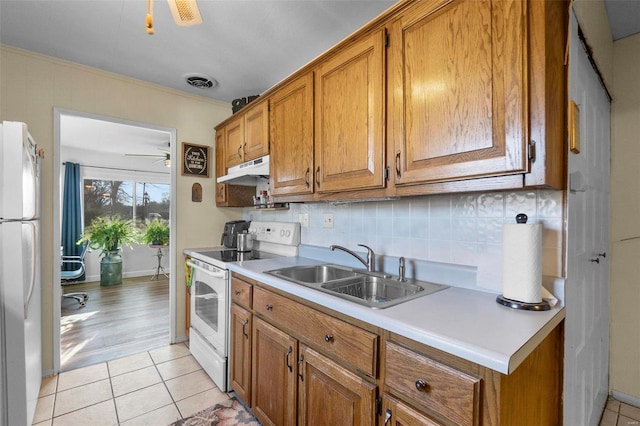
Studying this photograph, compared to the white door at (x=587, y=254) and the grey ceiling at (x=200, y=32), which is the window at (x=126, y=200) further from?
the white door at (x=587, y=254)

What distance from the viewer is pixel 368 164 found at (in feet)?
4.68

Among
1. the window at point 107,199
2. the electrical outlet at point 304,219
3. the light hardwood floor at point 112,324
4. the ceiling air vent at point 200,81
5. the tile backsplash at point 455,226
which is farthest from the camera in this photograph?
the window at point 107,199

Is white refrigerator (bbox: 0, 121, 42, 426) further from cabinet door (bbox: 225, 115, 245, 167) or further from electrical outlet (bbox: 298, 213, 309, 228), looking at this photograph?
electrical outlet (bbox: 298, 213, 309, 228)

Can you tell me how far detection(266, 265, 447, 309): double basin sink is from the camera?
1368 mm

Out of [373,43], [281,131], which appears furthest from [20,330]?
[373,43]

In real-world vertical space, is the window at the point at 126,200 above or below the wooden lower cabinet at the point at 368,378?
above

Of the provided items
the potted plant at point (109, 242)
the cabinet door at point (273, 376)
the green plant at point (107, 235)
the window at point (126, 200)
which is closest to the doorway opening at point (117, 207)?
the window at point (126, 200)

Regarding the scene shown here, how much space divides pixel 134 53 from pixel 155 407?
2.44 metres

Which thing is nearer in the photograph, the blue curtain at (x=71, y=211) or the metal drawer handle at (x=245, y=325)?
the metal drawer handle at (x=245, y=325)

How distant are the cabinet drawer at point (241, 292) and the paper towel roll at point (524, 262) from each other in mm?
1313

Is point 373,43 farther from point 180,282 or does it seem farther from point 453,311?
point 180,282

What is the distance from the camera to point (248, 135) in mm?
2418

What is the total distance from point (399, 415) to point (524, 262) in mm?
659

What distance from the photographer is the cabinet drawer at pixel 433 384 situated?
76 centimetres
